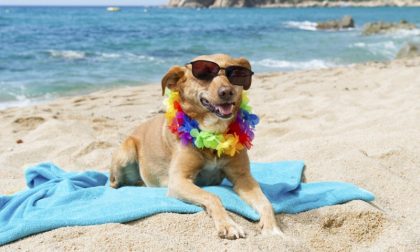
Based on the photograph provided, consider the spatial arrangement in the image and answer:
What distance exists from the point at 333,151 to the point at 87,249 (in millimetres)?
3217

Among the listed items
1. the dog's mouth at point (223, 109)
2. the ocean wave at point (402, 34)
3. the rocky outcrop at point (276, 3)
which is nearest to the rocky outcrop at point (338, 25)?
the ocean wave at point (402, 34)

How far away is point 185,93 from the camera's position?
4402 millimetres

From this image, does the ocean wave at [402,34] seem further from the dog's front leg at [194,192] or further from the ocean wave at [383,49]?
the dog's front leg at [194,192]

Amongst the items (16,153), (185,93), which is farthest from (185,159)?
(16,153)

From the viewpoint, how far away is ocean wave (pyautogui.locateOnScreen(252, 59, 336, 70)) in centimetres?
1728

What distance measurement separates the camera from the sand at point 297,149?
3.52m

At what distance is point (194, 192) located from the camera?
13.0 ft

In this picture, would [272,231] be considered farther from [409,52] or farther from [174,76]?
[409,52]

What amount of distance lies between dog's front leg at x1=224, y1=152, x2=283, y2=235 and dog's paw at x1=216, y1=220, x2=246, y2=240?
21 cm

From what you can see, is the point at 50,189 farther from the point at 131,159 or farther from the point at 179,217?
the point at 179,217

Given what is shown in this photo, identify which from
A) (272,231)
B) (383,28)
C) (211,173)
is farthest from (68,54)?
(383,28)

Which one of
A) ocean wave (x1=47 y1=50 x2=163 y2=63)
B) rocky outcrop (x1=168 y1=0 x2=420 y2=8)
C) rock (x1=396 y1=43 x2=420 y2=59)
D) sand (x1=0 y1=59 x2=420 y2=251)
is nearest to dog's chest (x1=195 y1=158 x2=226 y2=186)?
sand (x1=0 y1=59 x2=420 y2=251)

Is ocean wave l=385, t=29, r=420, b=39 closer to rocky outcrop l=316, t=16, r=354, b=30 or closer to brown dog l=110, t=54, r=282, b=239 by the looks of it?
rocky outcrop l=316, t=16, r=354, b=30

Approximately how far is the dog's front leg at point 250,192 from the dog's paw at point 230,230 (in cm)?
21
